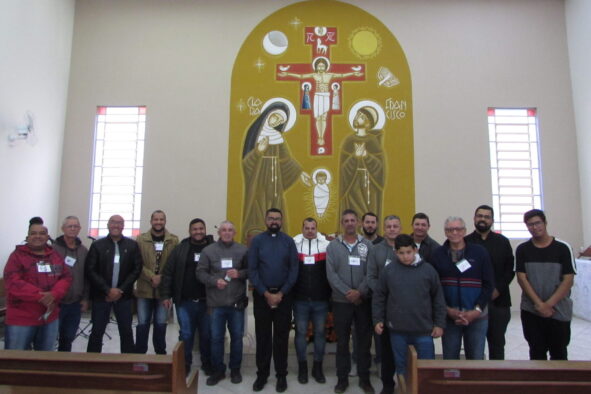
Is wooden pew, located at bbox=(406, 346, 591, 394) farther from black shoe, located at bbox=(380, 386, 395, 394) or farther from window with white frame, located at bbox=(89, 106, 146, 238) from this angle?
window with white frame, located at bbox=(89, 106, 146, 238)

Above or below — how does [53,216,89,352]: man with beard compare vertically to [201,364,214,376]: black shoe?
above

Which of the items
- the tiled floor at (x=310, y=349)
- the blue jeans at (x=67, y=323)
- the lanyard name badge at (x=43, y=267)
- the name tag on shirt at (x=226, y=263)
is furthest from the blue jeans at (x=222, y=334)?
the lanyard name badge at (x=43, y=267)

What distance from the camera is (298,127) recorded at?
649 centimetres

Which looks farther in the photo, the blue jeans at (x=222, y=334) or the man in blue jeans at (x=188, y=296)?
the man in blue jeans at (x=188, y=296)

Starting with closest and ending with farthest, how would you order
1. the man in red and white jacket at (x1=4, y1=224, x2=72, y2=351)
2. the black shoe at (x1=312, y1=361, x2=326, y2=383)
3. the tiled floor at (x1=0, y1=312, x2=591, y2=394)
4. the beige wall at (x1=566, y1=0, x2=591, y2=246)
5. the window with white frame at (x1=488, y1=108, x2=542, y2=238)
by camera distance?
the man in red and white jacket at (x1=4, y1=224, x2=72, y2=351) < the tiled floor at (x1=0, y1=312, x2=591, y2=394) < the black shoe at (x1=312, y1=361, x2=326, y2=383) < the beige wall at (x1=566, y1=0, x2=591, y2=246) < the window with white frame at (x1=488, y1=108, x2=542, y2=238)

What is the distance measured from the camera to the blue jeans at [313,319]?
10.7 ft

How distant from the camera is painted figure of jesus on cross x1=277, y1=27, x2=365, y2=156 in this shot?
21.2ft

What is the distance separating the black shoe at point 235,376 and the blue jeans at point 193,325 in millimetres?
297

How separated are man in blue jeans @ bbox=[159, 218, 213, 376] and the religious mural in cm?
271

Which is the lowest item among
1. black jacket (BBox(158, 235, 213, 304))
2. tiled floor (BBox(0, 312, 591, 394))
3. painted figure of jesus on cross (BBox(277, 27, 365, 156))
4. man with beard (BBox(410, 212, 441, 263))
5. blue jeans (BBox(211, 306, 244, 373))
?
tiled floor (BBox(0, 312, 591, 394))

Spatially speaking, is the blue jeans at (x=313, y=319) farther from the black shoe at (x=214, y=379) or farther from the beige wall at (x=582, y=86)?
the beige wall at (x=582, y=86)

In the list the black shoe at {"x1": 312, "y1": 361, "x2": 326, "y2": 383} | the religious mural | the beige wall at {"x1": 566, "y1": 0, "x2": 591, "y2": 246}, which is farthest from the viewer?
the religious mural

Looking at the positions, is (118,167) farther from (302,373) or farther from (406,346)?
(406,346)

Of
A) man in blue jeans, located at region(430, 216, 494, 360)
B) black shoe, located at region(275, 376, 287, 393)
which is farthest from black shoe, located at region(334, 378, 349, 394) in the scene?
man in blue jeans, located at region(430, 216, 494, 360)
